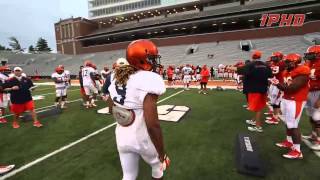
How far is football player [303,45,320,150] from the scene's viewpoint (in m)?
4.83

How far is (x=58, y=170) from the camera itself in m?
4.25

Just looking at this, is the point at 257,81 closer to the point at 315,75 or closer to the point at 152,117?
the point at 315,75

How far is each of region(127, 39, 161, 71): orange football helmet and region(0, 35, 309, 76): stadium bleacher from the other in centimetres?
3045

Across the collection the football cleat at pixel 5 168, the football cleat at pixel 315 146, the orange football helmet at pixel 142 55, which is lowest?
the football cleat at pixel 5 168

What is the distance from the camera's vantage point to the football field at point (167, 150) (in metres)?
4.00

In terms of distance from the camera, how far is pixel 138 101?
2.22m

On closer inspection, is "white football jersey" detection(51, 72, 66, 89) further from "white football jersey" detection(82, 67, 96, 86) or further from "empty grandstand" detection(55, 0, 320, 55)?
"empty grandstand" detection(55, 0, 320, 55)

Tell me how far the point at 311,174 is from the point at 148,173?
2.87 metres

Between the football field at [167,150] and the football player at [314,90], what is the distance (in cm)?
52

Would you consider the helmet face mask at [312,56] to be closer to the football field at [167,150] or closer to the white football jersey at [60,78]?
the football field at [167,150]

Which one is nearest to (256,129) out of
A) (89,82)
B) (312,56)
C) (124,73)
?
(312,56)

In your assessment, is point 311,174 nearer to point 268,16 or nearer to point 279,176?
point 279,176

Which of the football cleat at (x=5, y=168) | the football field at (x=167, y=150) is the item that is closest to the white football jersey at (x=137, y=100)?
the football field at (x=167, y=150)

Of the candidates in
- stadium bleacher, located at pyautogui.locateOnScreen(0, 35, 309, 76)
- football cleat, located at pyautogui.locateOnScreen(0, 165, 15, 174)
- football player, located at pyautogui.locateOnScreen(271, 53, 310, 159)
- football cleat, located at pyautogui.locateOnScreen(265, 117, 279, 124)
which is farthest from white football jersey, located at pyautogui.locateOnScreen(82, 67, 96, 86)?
stadium bleacher, located at pyautogui.locateOnScreen(0, 35, 309, 76)
